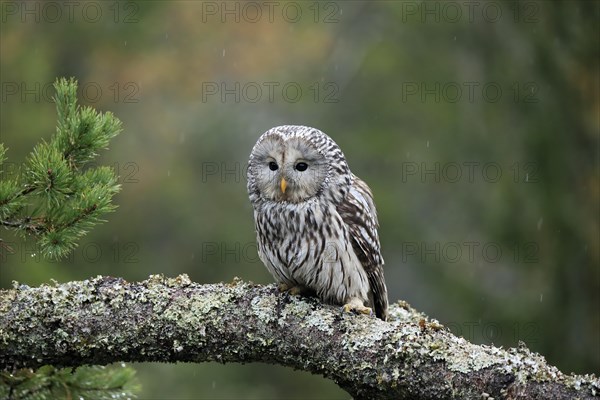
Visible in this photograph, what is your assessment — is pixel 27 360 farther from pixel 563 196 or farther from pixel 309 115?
pixel 309 115

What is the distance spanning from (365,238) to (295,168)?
669 mm

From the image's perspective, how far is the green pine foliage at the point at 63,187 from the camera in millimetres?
3594

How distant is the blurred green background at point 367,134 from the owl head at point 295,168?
2.95m

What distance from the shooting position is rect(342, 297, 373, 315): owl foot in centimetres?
443

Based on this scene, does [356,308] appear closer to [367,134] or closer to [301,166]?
[301,166]

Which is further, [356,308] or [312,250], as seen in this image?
[312,250]

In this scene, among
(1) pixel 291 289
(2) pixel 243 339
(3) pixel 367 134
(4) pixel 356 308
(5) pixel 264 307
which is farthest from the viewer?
(3) pixel 367 134

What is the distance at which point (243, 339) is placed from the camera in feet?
13.1

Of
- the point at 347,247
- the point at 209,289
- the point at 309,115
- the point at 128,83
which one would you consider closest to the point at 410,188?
the point at 309,115

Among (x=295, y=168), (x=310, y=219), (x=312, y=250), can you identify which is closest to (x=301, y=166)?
(x=295, y=168)

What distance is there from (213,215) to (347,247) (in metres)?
5.72

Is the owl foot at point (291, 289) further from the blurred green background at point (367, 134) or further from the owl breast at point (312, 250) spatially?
the blurred green background at point (367, 134)

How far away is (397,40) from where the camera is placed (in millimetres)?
10656

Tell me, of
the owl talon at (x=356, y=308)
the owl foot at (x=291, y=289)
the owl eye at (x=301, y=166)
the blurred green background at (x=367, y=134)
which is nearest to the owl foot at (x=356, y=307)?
the owl talon at (x=356, y=308)
